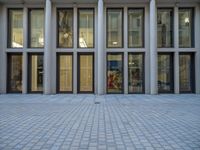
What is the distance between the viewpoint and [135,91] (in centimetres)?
1750

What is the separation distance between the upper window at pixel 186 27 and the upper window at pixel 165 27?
1.99 feet

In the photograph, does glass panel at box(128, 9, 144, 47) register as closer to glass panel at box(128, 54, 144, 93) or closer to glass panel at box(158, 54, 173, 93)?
glass panel at box(128, 54, 144, 93)

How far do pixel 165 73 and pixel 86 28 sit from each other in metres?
5.64

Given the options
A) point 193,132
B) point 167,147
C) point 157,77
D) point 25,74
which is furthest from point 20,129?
point 157,77

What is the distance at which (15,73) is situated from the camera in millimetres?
17688

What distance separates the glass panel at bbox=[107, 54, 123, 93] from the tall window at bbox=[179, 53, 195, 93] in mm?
3688

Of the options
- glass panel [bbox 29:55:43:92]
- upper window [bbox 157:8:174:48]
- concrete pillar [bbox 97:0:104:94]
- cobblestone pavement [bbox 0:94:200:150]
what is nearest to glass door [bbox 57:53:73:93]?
glass panel [bbox 29:55:43:92]

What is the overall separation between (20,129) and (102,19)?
11122 millimetres

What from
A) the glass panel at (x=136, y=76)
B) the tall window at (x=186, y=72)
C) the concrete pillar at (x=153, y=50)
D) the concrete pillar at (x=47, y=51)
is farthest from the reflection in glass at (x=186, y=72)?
the concrete pillar at (x=47, y=51)

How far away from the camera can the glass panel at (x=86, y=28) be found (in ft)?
58.0

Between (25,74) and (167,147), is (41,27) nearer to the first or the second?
(25,74)

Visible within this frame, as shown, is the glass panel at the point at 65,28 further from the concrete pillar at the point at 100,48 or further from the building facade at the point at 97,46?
the concrete pillar at the point at 100,48

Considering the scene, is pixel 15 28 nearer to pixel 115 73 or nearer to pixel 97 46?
pixel 97 46

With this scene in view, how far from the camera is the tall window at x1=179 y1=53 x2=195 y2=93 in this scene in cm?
1753
